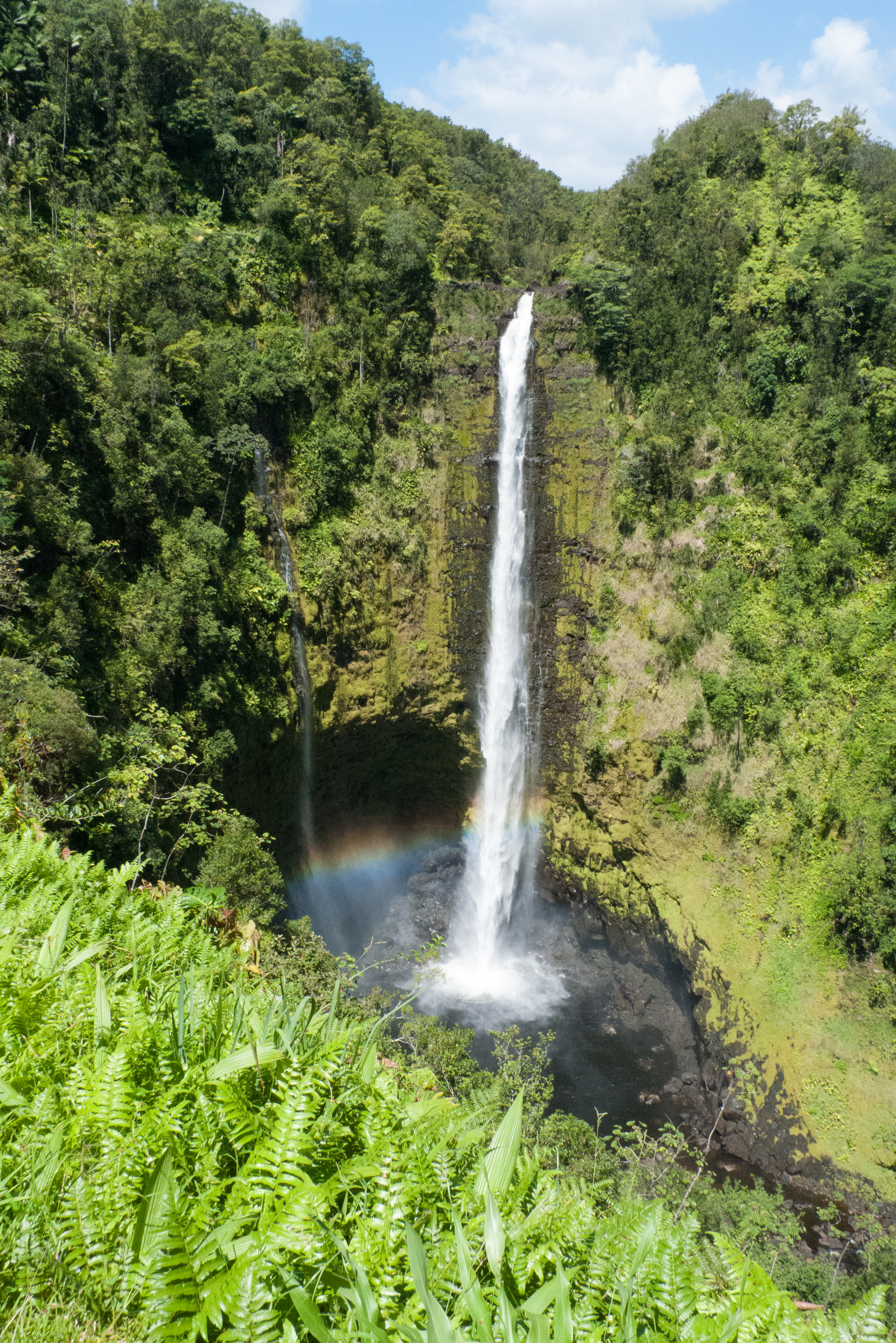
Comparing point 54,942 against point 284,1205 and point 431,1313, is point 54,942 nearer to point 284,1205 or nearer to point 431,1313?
point 284,1205

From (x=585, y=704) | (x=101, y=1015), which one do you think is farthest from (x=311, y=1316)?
(x=585, y=704)

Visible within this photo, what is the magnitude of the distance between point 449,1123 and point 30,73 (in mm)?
23239

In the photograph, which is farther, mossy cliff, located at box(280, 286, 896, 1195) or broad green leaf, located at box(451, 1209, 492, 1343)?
mossy cliff, located at box(280, 286, 896, 1195)

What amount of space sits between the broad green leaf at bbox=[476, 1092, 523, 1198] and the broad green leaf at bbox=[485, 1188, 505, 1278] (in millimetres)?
154

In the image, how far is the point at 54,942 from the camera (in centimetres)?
286

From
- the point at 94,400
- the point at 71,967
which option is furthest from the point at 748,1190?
the point at 94,400

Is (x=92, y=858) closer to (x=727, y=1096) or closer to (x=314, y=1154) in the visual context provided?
(x=314, y=1154)

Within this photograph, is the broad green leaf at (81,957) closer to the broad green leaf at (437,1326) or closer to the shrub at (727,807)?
the broad green leaf at (437,1326)

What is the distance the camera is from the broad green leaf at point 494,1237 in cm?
181

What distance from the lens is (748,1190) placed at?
1238 cm

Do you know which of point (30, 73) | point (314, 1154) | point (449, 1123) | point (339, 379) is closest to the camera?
point (314, 1154)

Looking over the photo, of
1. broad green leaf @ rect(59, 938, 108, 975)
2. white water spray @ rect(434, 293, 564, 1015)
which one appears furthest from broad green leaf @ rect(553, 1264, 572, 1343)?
white water spray @ rect(434, 293, 564, 1015)

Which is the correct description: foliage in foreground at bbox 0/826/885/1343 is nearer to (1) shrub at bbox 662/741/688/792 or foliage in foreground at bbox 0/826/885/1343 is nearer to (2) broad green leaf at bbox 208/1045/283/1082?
(2) broad green leaf at bbox 208/1045/283/1082

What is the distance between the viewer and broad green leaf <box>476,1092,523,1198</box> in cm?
212
